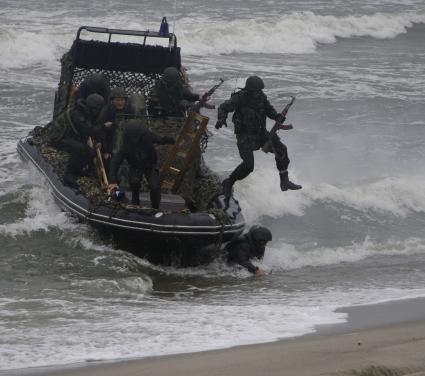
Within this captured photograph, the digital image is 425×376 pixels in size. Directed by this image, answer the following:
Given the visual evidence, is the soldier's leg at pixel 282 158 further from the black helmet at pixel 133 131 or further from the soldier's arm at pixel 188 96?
the black helmet at pixel 133 131

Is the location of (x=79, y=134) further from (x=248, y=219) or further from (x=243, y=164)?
(x=248, y=219)

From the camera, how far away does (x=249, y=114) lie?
1197 cm

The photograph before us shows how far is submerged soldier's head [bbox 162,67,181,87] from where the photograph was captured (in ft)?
42.5

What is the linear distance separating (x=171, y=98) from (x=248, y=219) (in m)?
2.02

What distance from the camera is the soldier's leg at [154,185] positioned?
446 inches

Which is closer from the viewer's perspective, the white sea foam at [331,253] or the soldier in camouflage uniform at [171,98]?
the white sea foam at [331,253]

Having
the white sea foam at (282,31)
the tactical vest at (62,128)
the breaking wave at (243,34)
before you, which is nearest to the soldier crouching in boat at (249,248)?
the tactical vest at (62,128)

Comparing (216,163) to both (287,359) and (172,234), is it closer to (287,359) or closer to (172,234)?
(172,234)

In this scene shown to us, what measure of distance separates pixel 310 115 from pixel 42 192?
8.27 meters

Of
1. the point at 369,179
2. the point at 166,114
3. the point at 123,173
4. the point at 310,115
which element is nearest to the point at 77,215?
the point at 123,173

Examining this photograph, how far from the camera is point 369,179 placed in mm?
16328

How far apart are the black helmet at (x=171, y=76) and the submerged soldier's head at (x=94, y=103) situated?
1.05 metres

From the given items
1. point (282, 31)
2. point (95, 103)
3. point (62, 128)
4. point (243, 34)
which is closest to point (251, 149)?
point (95, 103)

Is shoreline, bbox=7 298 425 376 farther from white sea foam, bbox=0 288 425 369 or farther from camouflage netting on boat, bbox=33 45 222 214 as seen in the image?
camouflage netting on boat, bbox=33 45 222 214
